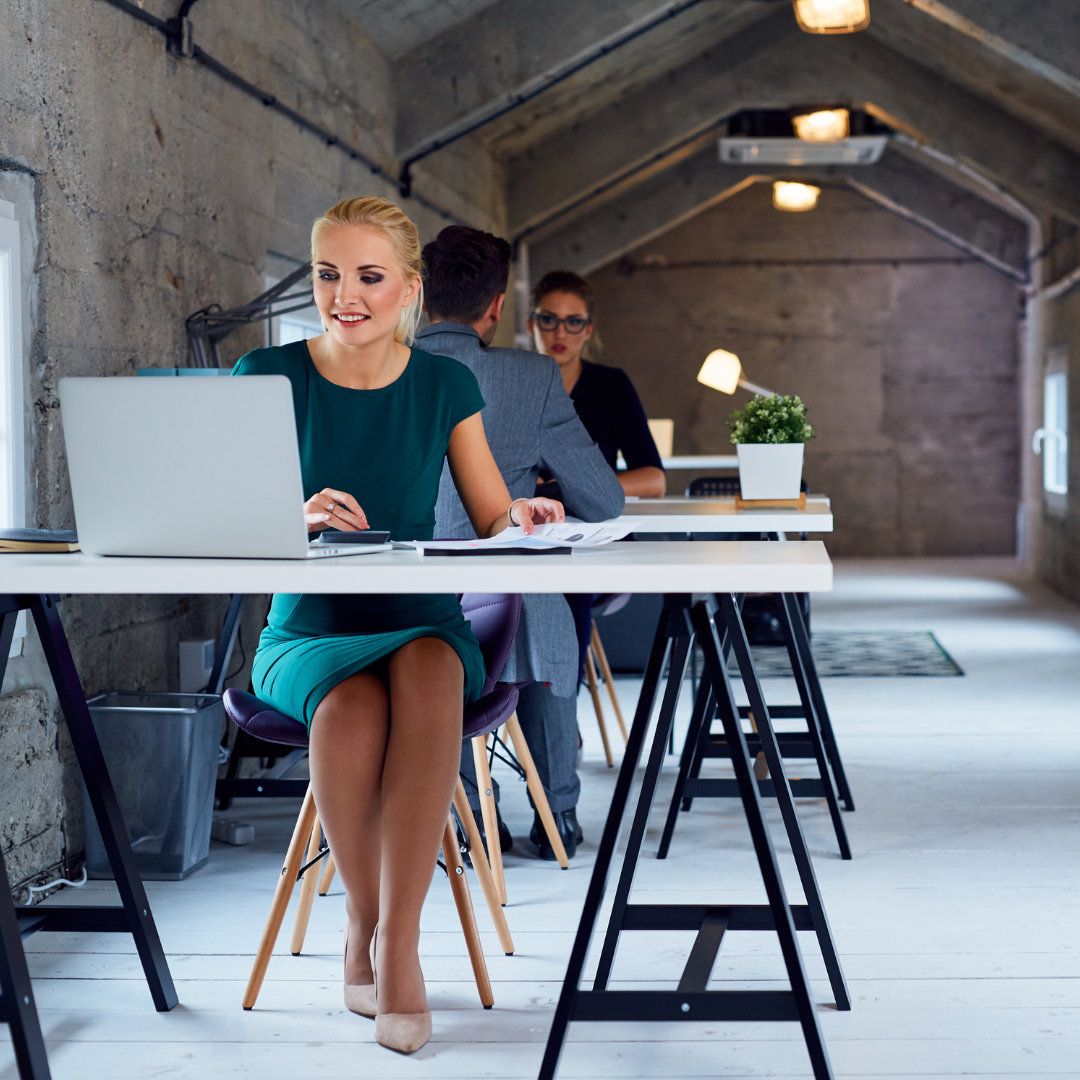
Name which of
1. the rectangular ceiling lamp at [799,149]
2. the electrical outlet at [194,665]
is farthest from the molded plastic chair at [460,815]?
the rectangular ceiling lamp at [799,149]

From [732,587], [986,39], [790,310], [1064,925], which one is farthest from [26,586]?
[790,310]

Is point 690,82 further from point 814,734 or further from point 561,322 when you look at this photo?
point 814,734

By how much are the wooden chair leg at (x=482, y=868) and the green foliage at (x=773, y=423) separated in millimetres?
1243

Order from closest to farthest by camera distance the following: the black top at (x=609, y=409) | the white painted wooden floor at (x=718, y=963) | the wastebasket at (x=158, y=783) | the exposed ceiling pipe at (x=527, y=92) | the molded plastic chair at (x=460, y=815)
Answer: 1. the white painted wooden floor at (x=718, y=963)
2. the molded plastic chair at (x=460, y=815)
3. the wastebasket at (x=158, y=783)
4. the black top at (x=609, y=409)
5. the exposed ceiling pipe at (x=527, y=92)

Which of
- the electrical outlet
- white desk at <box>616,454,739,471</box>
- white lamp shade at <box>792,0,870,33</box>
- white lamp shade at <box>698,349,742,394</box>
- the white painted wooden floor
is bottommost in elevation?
the white painted wooden floor

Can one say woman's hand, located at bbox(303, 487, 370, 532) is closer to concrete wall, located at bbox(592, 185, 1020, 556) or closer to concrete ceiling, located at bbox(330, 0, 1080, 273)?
concrete ceiling, located at bbox(330, 0, 1080, 273)

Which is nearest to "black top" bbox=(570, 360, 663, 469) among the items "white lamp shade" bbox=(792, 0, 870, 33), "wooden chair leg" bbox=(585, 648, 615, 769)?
"wooden chair leg" bbox=(585, 648, 615, 769)

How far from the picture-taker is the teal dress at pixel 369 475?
221 centimetres

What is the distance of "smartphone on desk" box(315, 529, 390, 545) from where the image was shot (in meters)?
1.95

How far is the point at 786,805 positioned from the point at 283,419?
3.35 ft

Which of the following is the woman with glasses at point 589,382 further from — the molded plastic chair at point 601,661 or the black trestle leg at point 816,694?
the black trestle leg at point 816,694

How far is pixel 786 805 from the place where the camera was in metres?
2.13

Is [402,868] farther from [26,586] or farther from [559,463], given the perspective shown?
[559,463]

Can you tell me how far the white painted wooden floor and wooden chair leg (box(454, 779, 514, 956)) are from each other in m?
0.04
